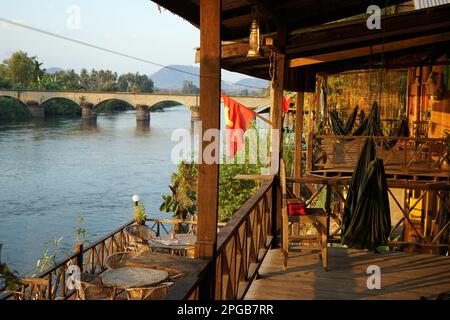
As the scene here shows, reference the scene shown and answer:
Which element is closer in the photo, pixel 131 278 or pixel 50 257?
pixel 131 278

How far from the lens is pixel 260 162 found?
66.8ft

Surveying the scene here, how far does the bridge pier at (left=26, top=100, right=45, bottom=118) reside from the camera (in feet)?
155

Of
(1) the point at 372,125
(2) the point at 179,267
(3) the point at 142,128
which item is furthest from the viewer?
(3) the point at 142,128

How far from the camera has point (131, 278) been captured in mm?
5383

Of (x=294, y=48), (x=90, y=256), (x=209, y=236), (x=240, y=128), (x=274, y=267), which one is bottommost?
(x=90, y=256)

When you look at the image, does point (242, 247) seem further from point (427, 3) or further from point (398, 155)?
point (398, 155)

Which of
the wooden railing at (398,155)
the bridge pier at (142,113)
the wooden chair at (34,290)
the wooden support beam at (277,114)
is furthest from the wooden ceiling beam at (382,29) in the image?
the bridge pier at (142,113)

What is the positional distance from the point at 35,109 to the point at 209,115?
49.2 m

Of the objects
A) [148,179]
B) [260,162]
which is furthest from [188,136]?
[260,162]

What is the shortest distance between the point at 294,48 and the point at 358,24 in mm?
882

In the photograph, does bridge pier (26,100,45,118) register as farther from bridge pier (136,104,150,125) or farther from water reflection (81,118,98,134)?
bridge pier (136,104,150,125)

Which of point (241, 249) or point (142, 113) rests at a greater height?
point (142, 113)

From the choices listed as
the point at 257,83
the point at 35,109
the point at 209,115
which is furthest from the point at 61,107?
the point at 257,83

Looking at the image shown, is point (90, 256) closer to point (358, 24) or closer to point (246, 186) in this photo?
point (358, 24)
